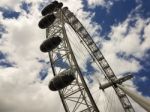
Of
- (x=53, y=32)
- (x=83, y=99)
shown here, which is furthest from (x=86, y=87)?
(x=53, y=32)

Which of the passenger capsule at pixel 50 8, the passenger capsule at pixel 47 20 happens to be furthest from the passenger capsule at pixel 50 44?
the passenger capsule at pixel 50 8

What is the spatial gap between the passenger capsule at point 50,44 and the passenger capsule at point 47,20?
3.48 metres

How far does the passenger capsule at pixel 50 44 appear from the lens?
32469mm

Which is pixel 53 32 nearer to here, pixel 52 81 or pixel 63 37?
pixel 63 37

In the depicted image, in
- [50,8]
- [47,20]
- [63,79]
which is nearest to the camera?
[63,79]

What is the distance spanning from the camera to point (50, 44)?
32.6m

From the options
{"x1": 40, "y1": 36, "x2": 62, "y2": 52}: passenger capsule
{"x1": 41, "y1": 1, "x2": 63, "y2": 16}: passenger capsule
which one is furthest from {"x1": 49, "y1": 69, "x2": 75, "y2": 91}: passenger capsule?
{"x1": 41, "y1": 1, "x2": 63, "y2": 16}: passenger capsule

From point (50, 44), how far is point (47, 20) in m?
4.00

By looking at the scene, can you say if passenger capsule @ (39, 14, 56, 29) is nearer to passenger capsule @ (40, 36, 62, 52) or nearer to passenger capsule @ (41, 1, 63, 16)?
passenger capsule @ (41, 1, 63, 16)

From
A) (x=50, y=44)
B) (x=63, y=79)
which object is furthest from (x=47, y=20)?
(x=63, y=79)

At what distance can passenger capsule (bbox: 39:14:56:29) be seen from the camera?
1388 inches

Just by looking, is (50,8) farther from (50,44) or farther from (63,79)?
(63,79)

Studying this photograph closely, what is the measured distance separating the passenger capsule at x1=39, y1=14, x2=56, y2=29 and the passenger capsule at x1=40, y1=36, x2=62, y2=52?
3475 millimetres

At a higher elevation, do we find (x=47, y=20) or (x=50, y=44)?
(x=47, y=20)
